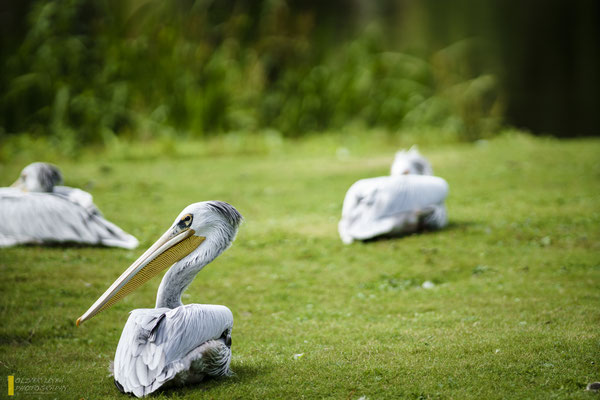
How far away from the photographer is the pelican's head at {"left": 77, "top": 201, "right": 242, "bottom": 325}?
14.7ft

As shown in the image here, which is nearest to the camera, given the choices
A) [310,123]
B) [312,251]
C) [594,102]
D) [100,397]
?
[100,397]

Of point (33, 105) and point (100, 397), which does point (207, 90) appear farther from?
point (100, 397)

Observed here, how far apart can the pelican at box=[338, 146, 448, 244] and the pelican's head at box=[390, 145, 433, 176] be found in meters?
0.18

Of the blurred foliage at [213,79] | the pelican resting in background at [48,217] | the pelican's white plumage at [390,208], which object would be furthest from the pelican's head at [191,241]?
the blurred foliage at [213,79]

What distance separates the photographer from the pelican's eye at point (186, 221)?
4.59 metres

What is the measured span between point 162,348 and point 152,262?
586 mm

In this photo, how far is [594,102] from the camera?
2216 cm

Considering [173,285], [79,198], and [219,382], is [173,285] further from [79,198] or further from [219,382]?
[79,198]

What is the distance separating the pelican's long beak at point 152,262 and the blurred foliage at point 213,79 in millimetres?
10459

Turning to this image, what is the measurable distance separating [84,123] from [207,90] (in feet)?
9.30

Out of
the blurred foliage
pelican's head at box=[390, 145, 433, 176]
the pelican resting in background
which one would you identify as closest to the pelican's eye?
the pelican resting in background

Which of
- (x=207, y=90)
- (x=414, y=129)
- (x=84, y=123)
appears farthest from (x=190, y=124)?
(x=414, y=129)

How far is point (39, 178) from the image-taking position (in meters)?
8.07

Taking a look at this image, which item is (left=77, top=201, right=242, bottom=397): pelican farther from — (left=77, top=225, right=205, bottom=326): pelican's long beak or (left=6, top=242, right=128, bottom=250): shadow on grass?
(left=6, top=242, right=128, bottom=250): shadow on grass
